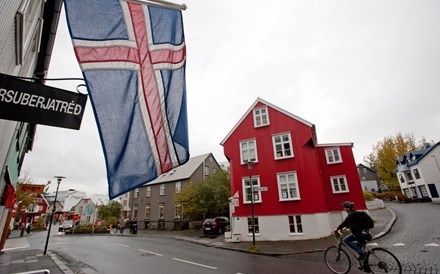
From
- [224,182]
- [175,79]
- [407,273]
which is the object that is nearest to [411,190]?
[224,182]

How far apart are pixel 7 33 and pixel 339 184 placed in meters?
22.8

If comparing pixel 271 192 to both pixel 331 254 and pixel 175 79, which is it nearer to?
pixel 331 254

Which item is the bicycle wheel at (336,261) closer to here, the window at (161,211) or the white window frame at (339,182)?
the white window frame at (339,182)

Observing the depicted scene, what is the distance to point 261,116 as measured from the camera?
67.5 feet

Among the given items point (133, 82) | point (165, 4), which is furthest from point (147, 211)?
point (165, 4)

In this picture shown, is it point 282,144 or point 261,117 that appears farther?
point 261,117

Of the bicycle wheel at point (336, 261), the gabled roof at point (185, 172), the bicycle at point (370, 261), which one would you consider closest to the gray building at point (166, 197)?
the gabled roof at point (185, 172)

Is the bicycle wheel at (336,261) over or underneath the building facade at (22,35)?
underneath

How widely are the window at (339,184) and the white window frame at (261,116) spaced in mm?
8158

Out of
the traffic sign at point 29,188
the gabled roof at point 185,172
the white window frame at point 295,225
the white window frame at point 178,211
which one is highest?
the gabled roof at point 185,172

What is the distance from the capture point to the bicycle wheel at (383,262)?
628 centimetres

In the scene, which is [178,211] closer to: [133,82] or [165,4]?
[133,82]

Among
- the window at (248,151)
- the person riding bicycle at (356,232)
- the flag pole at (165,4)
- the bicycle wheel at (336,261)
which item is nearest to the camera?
the flag pole at (165,4)

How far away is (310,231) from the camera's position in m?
16.1
